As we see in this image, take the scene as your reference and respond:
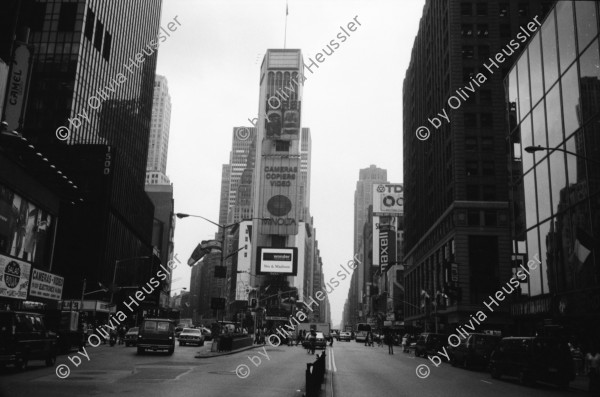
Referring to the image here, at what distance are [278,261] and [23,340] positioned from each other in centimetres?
9248

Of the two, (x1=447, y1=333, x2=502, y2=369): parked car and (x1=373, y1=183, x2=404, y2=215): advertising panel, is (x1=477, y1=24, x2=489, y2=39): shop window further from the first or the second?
(x1=373, y1=183, x2=404, y2=215): advertising panel

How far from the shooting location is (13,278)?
33438 millimetres

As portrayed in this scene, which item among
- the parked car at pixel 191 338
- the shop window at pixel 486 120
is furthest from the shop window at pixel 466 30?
the parked car at pixel 191 338

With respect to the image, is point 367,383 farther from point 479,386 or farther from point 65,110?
point 65,110

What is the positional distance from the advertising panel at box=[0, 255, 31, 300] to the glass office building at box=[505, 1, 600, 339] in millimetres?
29038

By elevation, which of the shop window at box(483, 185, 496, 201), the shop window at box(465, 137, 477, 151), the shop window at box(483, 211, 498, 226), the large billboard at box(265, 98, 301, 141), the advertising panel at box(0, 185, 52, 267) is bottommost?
the advertising panel at box(0, 185, 52, 267)

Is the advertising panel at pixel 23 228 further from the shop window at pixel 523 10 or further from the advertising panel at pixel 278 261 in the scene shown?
the shop window at pixel 523 10

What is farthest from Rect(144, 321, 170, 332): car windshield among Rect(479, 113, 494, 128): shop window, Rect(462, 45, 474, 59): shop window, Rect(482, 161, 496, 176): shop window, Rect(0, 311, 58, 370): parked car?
Rect(462, 45, 474, 59): shop window

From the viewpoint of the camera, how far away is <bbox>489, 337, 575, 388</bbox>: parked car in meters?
22.1

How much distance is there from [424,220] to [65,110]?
199ft

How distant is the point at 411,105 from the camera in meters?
118

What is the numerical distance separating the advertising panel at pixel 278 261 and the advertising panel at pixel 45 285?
6911 cm

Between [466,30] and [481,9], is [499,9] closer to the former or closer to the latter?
[481,9]

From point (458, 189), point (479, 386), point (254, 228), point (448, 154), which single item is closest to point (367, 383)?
point (479, 386)
